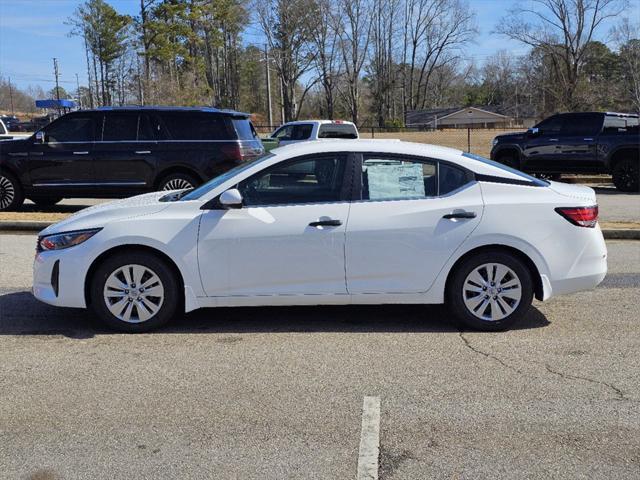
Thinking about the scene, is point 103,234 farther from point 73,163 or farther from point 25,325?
point 73,163

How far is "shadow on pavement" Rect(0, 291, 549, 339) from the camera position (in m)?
5.98

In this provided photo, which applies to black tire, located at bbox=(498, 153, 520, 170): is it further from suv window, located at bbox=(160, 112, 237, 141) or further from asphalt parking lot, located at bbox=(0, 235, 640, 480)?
asphalt parking lot, located at bbox=(0, 235, 640, 480)

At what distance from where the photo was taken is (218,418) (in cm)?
419

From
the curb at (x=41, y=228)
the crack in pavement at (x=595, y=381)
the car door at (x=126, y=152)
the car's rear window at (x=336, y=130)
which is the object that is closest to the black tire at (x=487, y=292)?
the crack in pavement at (x=595, y=381)

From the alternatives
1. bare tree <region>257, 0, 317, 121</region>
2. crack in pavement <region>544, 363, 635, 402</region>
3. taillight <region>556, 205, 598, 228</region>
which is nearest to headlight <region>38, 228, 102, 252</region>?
crack in pavement <region>544, 363, 635, 402</region>

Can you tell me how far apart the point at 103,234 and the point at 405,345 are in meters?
2.59

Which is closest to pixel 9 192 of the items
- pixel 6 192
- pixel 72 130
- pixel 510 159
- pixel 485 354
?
pixel 6 192

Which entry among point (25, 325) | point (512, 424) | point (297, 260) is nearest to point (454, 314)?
point (297, 260)

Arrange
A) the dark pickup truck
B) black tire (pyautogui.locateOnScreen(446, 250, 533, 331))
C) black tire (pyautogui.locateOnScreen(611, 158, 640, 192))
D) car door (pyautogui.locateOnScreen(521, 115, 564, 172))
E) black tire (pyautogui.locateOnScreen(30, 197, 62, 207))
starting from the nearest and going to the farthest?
1. black tire (pyautogui.locateOnScreen(446, 250, 533, 331))
2. black tire (pyautogui.locateOnScreen(30, 197, 62, 207))
3. black tire (pyautogui.locateOnScreen(611, 158, 640, 192))
4. the dark pickup truck
5. car door (pyautogui.locateOnScreen(521, 115, 564, 172))

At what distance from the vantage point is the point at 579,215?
19.3 feet

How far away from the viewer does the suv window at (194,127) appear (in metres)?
12.6

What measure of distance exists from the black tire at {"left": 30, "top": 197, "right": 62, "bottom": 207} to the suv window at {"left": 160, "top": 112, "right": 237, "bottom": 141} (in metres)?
2.84

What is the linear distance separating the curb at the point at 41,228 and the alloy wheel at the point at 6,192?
5.08ft

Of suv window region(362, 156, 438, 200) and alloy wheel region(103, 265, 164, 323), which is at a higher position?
suv window region(362, 156, 438, 200)
